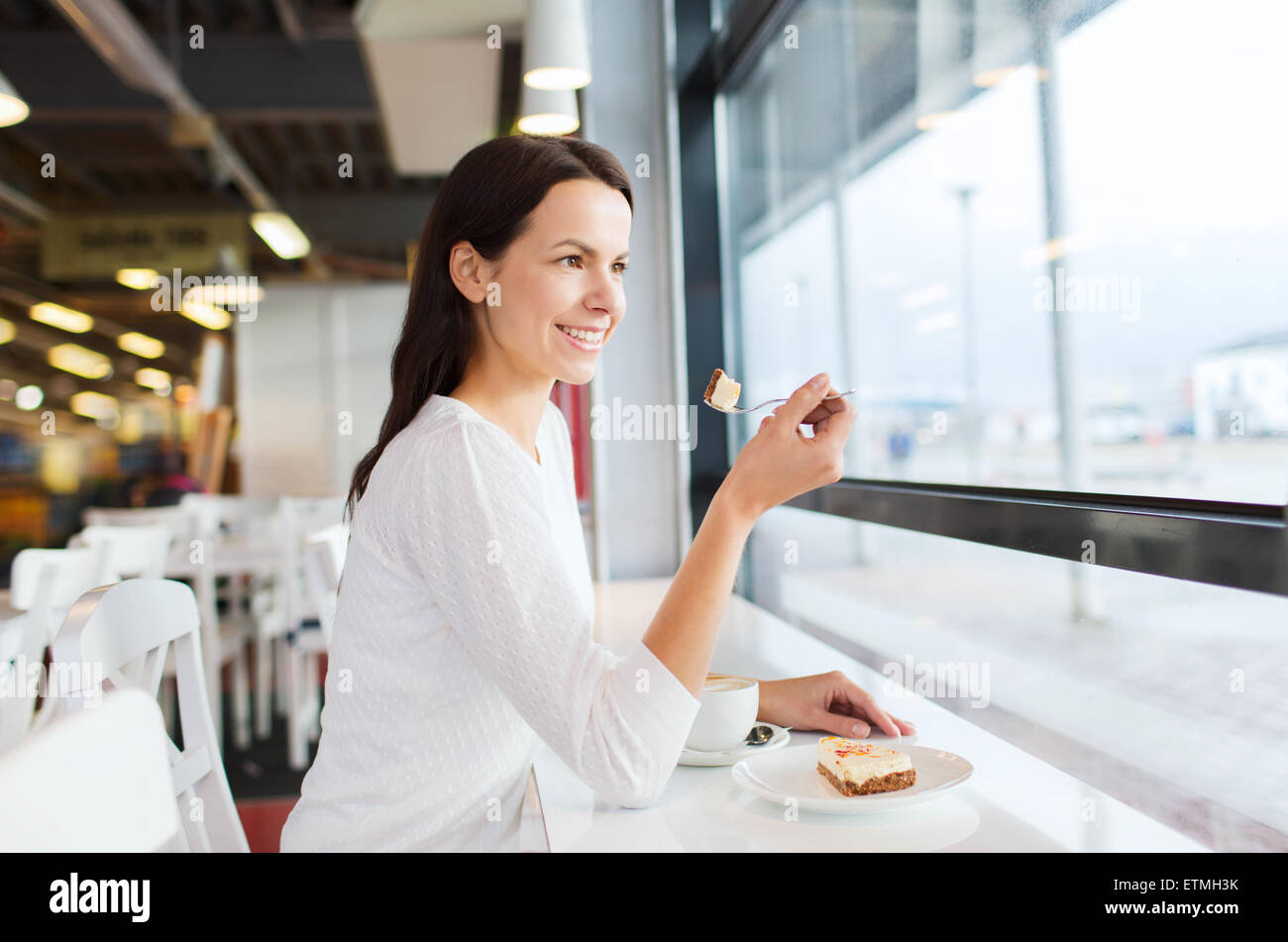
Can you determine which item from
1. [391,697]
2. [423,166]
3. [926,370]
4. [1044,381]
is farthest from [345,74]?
[391,697]

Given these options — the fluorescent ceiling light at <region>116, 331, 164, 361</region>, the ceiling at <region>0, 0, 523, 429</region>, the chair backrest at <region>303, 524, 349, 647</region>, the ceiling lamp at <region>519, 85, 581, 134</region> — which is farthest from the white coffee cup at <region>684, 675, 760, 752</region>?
the fluorescent ceiling light at <region>116, 331, 164, 361</region>

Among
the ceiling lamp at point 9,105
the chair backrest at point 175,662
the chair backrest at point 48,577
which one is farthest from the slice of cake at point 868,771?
the ceiling lamp at point 9,105

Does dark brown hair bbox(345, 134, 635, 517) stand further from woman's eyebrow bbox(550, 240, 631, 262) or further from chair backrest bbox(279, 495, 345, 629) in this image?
chair backrest bbox(279, 495, 345, 629)

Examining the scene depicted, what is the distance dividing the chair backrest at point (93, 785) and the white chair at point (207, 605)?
299 cm

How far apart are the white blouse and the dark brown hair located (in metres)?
0.12

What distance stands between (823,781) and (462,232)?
0.73 meters

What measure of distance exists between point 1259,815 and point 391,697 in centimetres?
108

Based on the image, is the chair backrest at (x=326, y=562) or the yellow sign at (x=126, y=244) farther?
the yellow sign at (x=126, y=244)

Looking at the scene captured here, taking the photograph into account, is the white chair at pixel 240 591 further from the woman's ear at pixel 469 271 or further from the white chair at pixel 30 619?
the woman's ear at pixel 469 271

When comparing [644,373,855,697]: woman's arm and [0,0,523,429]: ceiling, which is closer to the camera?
[644,373,855,697]: woman's arm

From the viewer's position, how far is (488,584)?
88 cm

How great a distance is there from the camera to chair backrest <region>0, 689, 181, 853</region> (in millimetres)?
457

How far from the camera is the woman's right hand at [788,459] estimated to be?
0.92 metres
